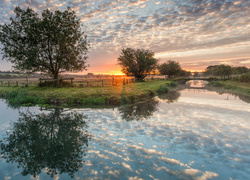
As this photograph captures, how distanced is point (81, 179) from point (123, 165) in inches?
68.6

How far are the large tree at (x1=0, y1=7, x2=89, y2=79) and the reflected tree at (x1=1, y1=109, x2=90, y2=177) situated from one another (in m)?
18.7

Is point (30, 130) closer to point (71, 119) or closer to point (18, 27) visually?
point (71, 119)

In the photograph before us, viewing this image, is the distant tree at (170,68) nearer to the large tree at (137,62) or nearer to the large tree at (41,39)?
the large tree at (137,62)

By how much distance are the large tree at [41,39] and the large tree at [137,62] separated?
31.4 metres

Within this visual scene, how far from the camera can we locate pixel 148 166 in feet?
20.9

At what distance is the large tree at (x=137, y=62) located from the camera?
58.6 meters

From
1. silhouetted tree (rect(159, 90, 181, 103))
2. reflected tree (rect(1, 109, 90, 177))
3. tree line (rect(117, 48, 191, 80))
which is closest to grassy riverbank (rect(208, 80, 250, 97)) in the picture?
silhouetted tree (rect(159, 90, 181, 103))

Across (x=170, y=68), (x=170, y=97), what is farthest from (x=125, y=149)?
(x=170, y=68)

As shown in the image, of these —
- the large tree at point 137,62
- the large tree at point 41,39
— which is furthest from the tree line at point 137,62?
the large tree at point 41,39

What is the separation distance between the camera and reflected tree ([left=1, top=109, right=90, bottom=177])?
21.5ft

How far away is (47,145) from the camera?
850 centimetres

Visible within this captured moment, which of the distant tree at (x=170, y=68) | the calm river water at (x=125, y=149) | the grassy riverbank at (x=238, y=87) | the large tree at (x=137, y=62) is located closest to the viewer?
the calm river water at (x=125, y=149)

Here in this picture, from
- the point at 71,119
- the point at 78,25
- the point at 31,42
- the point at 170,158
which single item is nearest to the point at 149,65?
the point at 78,25

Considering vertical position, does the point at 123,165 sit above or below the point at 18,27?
below
